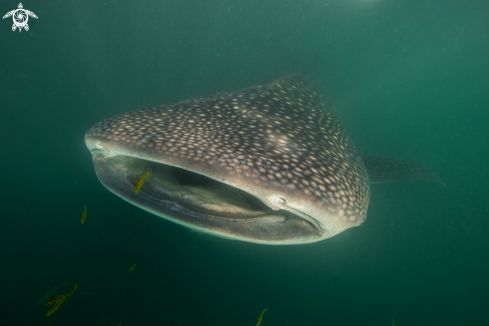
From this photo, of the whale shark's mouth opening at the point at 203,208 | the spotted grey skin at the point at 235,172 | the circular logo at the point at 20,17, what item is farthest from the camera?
the circular logo at the point at 20,17

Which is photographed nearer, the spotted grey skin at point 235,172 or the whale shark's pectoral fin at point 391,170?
the spotted grey skin at point 235,172

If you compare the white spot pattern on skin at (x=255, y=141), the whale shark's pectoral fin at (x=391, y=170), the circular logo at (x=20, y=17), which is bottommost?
the whale shark's pectoral fin at (x=391, y=170)

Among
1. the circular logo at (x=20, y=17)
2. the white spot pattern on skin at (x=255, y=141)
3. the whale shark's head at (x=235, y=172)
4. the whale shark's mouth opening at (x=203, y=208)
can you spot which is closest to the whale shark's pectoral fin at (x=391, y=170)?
the white spot pattern on skin at (x=255, y=141)

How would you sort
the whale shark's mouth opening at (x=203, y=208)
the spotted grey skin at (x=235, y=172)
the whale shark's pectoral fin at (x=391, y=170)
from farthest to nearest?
the whale shark's pectoral fin at (x=391, y=170), the whale shark's mouth opening at (x=203, y=208), the spotted grey skin at (x=235, y=172)

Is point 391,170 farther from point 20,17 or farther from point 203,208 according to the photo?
point 20,17

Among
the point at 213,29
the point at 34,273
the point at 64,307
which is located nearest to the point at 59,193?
the point at 34,273

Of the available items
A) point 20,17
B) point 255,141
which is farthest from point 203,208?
point 20,17

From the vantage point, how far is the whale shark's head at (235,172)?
1730 millimetres

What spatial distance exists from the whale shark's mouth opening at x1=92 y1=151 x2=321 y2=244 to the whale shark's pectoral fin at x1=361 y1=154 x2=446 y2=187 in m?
3.83

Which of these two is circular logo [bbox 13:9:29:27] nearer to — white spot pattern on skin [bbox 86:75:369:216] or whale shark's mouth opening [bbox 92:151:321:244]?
white spot pattern on skin [bbox 86:75:369:216]

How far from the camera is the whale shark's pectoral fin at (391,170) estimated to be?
17.8 feet

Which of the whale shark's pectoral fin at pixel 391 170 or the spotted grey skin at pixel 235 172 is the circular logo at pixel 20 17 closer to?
the spotted grey skin at pixel 235 172

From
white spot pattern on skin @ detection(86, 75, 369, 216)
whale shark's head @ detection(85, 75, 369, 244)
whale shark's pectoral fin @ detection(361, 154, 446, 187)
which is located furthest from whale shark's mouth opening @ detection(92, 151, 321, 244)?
whale shark's pectoral fin @ detection(361, 154, 446, 187)

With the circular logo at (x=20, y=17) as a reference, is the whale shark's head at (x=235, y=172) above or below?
above
